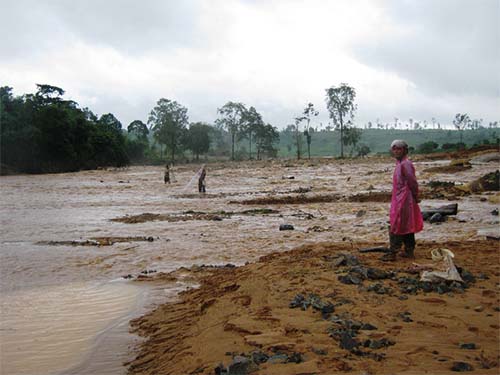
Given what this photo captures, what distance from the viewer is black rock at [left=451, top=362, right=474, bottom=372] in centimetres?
316

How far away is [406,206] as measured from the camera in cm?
654

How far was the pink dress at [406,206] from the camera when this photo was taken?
648 centimetres

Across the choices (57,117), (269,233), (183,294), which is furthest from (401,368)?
(57,117)

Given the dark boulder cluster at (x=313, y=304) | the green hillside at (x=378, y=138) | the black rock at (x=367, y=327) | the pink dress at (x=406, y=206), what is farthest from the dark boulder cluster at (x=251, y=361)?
the green hillside at (x=378, y=138)

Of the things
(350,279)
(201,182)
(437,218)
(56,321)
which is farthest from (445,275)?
(201,182)

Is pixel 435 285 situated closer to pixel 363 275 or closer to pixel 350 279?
pixel 363 275

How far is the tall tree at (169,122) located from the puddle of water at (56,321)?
74.1m

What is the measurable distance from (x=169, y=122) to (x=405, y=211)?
7637 cm

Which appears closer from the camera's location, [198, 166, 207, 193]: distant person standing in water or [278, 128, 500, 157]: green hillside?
[198, 166, 207, 193]: distant person standing in water

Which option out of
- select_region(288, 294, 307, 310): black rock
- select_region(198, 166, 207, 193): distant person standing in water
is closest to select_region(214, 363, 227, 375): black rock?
select_region(288, 294, 307, 310): black rock

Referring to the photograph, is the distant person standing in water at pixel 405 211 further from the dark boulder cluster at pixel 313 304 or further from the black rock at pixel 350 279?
the dark boulder cluster at pixel 313 304

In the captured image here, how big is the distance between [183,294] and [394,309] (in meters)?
2.94

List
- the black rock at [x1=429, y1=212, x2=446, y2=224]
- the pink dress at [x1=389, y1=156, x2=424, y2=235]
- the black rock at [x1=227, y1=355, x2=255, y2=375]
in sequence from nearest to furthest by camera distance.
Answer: the black rock at [x1=227, y1=355, x2=255, y2=375]
the pink dress at [x1=389, y1=156, x2=424, y2=235]
the black rock at [x1=429, y1=212, x2=446, y2=224]

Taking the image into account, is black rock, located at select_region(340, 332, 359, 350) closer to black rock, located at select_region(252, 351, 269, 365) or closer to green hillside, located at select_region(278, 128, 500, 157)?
black rock, located at select_region(252, 351, 269, 365)
